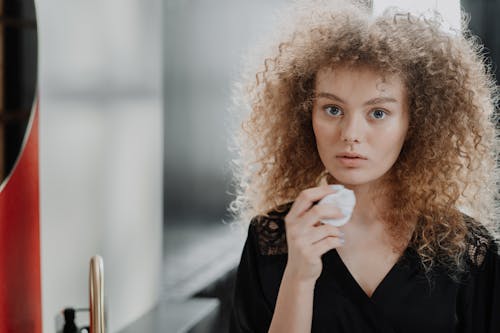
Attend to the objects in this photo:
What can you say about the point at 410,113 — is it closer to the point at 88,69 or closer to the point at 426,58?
the point at 426,58

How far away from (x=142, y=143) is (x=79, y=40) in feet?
1.42

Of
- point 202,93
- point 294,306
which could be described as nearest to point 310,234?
point 294,306

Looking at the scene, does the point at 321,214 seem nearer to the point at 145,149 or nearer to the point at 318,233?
the point at 318,233

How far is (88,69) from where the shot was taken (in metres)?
1.48

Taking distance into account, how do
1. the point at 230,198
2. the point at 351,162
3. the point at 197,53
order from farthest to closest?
the point at 230,198 → the point at 197,53 → the point at 351,162

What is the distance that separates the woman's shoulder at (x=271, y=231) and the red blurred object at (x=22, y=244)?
0.42 meters

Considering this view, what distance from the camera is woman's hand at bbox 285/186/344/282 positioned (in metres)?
1.12

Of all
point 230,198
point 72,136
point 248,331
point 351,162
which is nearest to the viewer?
point 351,162

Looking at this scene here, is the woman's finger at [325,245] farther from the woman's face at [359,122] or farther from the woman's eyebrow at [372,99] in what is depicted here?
the woman's eyebrow at [372,99]

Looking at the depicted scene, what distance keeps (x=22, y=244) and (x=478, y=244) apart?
32.5 inches

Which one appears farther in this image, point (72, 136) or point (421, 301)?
point (72, 136)

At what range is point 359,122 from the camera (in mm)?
1142

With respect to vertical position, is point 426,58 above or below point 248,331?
above

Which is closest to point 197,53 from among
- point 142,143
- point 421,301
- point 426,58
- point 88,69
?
point 142,143
